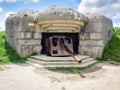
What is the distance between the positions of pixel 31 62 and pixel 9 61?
0.95 m

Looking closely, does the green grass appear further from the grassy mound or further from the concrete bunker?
the grassy mound

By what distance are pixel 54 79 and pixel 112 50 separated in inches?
196

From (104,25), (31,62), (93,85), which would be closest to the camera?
(93,85)

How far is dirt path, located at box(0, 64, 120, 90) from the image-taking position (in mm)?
5766

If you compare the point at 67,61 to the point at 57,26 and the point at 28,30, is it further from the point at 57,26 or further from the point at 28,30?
the point at 28,30

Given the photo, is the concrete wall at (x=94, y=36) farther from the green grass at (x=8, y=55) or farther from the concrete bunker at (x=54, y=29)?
the green grass at (x=8, y=55)

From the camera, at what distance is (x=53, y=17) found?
8945mm

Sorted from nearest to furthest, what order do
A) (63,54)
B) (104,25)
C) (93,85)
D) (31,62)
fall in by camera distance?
(93,85), (31,62), (63,54), (104,25)

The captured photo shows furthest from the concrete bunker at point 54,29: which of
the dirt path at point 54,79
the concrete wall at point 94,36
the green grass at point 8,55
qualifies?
the dirt path at point 54,79

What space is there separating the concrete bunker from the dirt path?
2043 mm

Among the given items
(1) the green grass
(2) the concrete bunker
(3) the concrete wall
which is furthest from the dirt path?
(3) the concrete wall

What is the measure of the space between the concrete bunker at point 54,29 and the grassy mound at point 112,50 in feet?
0.95

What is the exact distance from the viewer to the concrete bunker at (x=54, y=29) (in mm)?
9453

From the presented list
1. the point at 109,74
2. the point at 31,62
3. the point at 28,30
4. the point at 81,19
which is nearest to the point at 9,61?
the point at 31,62
